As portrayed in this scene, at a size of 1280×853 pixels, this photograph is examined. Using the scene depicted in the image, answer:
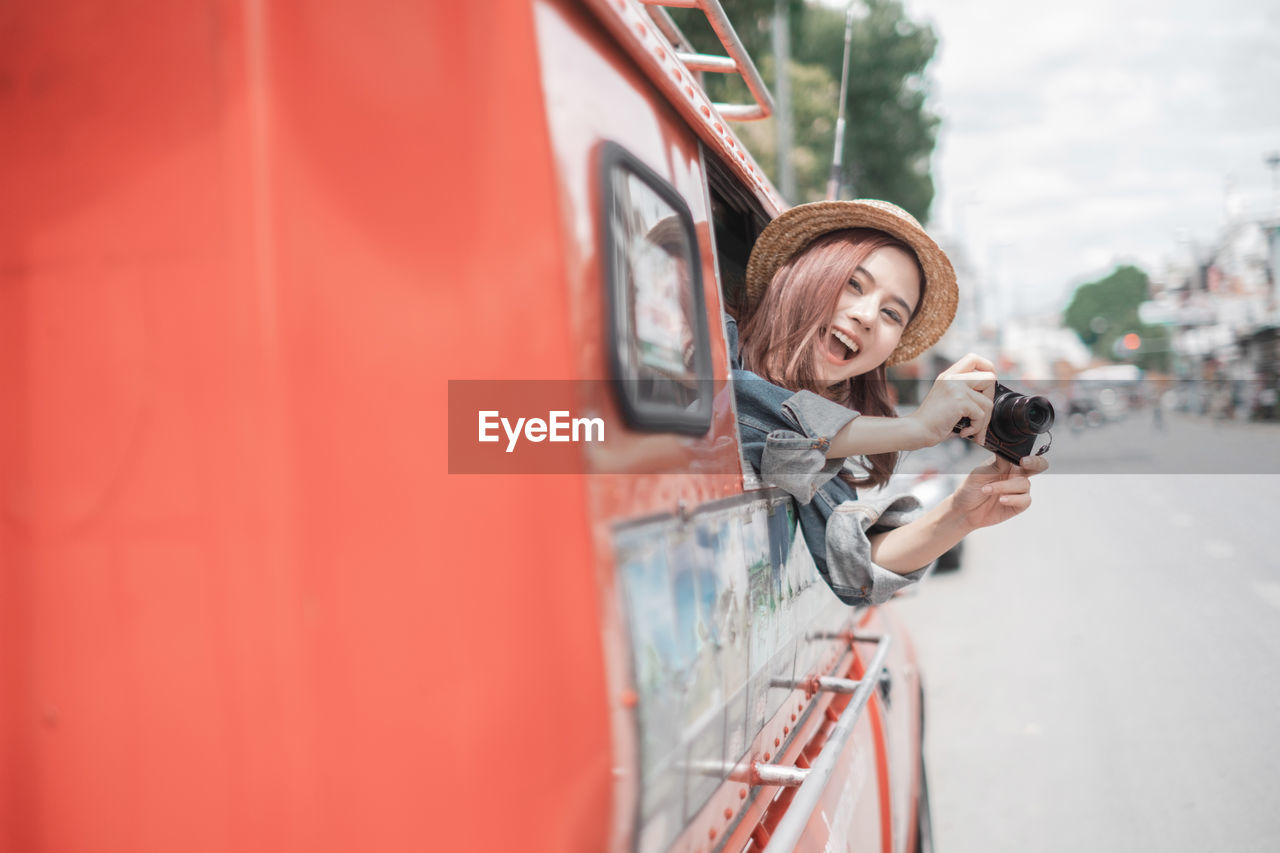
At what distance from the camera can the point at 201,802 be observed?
0.94 m

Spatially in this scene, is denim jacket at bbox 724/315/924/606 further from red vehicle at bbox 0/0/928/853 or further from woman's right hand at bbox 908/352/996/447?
red vehicle at bbox 0/0/928/853

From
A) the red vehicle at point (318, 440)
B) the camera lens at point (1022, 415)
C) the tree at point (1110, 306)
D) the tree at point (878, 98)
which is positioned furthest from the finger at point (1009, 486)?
the tree at point (1110, 306)

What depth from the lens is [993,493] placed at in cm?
185

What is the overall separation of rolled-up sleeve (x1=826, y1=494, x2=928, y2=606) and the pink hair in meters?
0.29

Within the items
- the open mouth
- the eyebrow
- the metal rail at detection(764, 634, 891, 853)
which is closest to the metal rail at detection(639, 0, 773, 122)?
the eyebrow

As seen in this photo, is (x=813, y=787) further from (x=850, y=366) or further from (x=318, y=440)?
(x=318, y=440)

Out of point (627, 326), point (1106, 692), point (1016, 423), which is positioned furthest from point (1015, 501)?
point (1106, 692)

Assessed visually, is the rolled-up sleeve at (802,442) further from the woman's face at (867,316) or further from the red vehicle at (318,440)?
the red vehicle at (318,440)

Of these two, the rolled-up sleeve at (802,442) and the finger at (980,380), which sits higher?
the finger at (980,380)

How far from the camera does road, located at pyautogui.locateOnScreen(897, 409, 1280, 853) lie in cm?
384

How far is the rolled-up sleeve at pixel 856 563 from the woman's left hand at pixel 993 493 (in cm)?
18

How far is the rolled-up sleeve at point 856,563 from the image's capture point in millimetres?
1942

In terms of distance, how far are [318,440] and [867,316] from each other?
53.3 inches

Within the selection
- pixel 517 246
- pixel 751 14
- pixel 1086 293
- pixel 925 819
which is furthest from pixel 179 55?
pixel 1086 293
